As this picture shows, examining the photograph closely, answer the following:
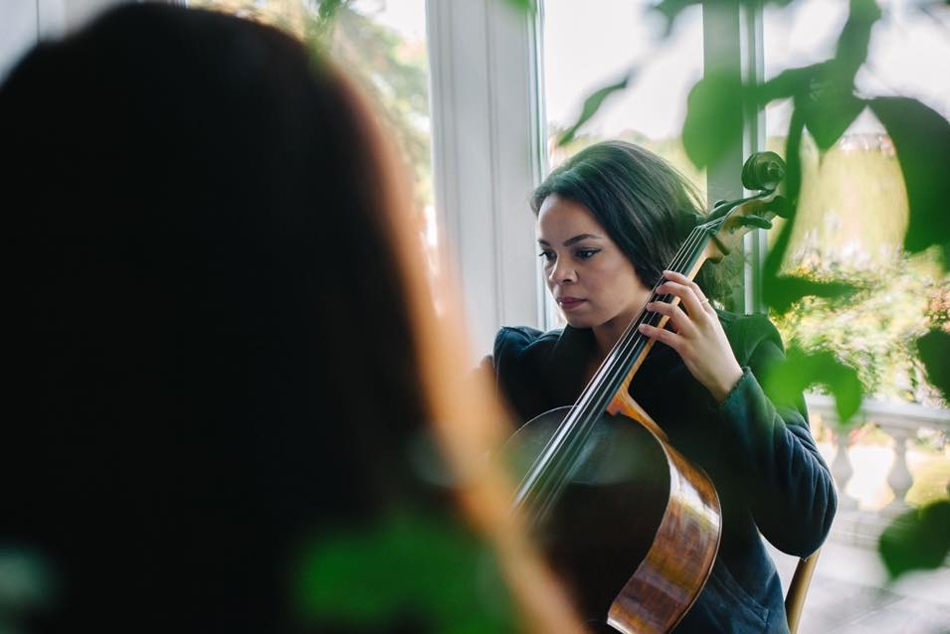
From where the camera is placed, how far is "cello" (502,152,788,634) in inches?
38.7

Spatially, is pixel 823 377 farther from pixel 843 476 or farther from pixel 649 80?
pixel 843 476

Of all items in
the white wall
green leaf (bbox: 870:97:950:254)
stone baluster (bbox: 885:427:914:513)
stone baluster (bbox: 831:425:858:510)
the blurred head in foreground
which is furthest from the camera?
the white wall

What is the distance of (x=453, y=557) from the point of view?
331mm

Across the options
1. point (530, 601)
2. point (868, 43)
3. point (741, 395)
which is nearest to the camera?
point (868, 43)

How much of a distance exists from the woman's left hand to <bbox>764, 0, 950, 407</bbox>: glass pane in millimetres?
749

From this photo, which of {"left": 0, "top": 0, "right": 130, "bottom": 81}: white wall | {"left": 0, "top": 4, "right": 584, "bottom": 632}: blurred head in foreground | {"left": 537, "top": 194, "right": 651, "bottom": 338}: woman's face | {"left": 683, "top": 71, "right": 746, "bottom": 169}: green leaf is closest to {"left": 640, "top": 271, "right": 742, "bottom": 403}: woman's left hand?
{"left": 537, "top": 194, "right": 651, "bottom": 338}: woman's face

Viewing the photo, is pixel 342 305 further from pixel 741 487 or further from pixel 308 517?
pixel 741 487

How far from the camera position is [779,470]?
1.06 meters

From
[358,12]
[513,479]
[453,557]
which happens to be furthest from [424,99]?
[453,557]

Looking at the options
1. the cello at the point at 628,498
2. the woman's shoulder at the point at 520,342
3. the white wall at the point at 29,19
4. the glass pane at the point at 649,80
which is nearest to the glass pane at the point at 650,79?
the glass pane at the point at 649,80

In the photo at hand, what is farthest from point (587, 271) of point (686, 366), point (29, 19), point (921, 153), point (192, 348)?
point (29, 19)

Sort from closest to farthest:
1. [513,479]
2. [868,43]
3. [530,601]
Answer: [868,43] → [530,601] → [513,479]

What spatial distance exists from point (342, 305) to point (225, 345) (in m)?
0.06

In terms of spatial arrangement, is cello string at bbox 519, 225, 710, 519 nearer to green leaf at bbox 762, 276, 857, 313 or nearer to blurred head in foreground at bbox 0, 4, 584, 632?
blurred head in foreground at bbox 0, 4, 584, 632
